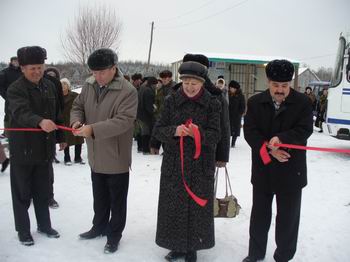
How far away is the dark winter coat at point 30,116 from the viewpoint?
3434 millimetres

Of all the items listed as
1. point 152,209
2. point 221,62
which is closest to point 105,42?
point 221,62

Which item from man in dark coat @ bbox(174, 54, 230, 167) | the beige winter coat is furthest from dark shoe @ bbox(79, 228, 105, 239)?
man in dark coat @ bbox(174, 54, 230, 167)

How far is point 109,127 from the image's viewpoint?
3.21m

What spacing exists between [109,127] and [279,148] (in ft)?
4.92

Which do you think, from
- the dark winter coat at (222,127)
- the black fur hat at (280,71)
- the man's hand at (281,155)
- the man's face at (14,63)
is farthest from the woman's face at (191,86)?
the man's face at (14,63)

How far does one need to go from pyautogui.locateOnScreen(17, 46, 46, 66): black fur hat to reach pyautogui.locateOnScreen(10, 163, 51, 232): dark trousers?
1.03m

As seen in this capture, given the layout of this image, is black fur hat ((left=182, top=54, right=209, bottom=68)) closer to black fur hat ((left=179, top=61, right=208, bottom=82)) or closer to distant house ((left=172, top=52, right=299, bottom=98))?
black fur hat ((left=179, top=61, right=208, bottom=82))

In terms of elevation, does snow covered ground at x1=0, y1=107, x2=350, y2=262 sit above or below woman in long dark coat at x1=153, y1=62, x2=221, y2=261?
below

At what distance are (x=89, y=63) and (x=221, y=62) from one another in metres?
14.9

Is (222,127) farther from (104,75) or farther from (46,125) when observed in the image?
(46,125)

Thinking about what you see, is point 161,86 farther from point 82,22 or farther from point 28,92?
point 82,22

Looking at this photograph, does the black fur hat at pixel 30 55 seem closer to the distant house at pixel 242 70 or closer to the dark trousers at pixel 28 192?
the dark trousers at pixel 28 192

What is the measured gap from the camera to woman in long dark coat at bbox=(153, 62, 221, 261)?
10.4ft

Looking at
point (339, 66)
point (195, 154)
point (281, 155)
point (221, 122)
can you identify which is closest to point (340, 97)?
point (339, 66)
